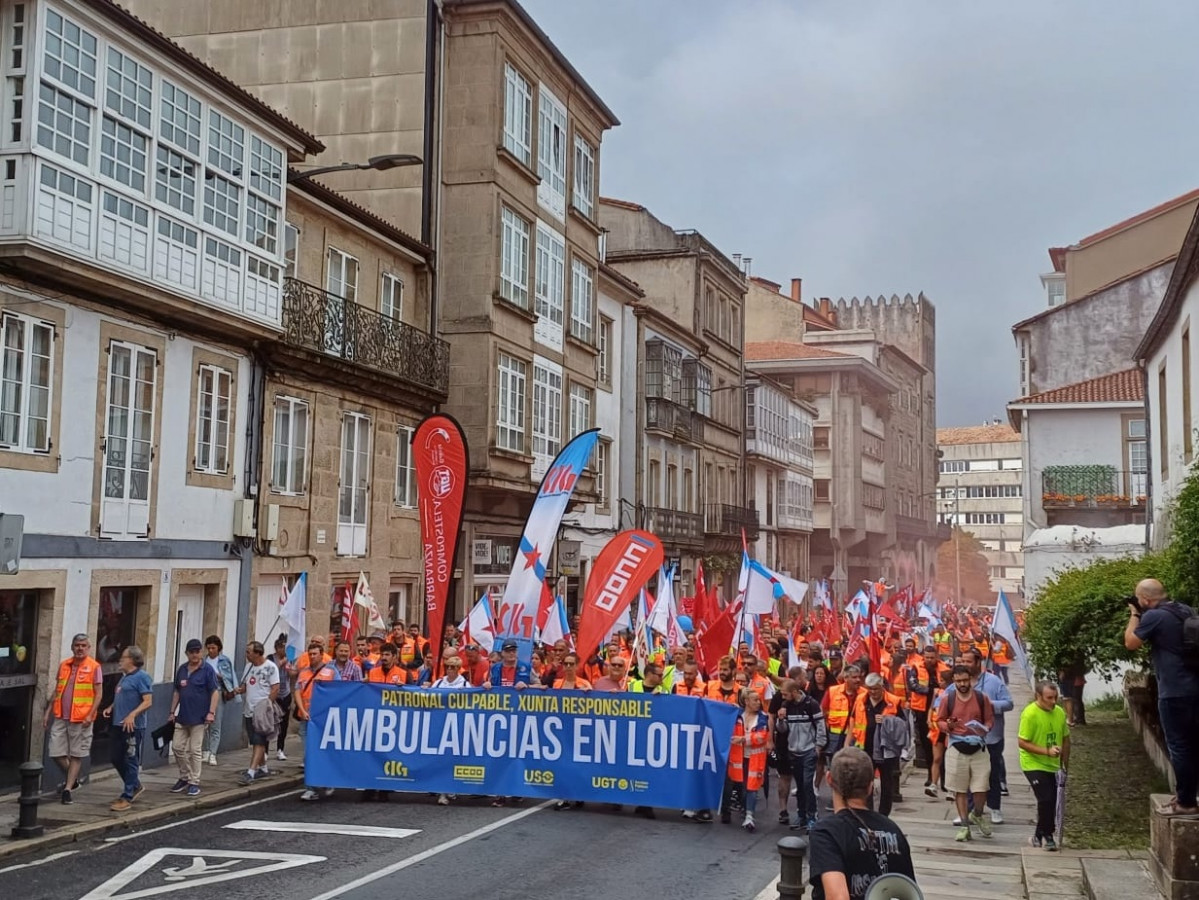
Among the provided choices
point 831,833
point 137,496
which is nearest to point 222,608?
point 137,496

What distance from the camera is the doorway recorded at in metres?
15.2

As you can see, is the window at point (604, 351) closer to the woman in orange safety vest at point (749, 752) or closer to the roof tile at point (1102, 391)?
the roof tile at point (1102, 391)

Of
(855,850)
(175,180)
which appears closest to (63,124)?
(175,180)

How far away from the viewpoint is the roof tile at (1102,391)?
3697 centimetres

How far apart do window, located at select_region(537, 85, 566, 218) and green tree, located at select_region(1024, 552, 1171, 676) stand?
17317 millimetres

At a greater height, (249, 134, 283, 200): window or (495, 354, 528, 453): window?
(249, 134, 283, 200): window

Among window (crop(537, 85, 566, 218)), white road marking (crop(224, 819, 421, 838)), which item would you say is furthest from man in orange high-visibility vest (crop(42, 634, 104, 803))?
window (crop(537, 85, 566, 218))

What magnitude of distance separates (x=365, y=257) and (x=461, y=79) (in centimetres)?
540

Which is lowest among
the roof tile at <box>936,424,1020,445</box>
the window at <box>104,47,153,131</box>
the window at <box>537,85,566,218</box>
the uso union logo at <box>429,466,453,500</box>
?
the uso union logo at <box>429,466,453,500</box>

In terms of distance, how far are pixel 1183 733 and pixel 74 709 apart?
10767mm

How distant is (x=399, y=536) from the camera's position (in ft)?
80.9

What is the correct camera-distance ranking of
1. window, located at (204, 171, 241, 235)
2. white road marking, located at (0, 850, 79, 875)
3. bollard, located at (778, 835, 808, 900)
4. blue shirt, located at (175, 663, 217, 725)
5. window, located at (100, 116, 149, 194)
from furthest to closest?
1. window, located at (204, 171, 241, 235)
2. window, located at (100, 116, 149, 194)
3. blue shirt, located at (175, 663, 217, 725)
4. white road marking, located at (0, 850, 79, 875)
5. bollard, located at (778, 835, 808, 900)

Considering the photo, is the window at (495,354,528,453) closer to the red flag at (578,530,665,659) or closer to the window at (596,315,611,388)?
the window at (596,315,611,388)

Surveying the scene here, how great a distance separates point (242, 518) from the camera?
64.2 feet
